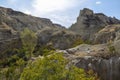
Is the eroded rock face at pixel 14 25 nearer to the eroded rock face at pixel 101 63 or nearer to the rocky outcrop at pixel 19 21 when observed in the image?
the rocky outcrop at pixel 19 21

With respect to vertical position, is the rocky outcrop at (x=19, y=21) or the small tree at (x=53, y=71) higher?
the rocky outcrop at (x=19, y=21)

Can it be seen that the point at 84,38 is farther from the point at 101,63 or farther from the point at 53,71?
the point at 53,71

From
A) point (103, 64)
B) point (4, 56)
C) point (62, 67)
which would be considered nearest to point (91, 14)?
point (4, 56)

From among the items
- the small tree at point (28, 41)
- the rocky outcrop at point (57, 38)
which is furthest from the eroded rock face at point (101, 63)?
the rocky outcrop at point (57, 38)

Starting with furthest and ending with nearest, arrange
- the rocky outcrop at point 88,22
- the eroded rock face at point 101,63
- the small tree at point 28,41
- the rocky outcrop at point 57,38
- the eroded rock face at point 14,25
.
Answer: the rocky outcrop at point 88,22, the eroded rock face at point 14,25, the rocky outcrop at point 57,38, the small tree at point 28,41, the eroded rock face at point 101,63

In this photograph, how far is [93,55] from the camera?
59.5m

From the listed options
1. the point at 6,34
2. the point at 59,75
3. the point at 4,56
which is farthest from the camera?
the point at 6,34

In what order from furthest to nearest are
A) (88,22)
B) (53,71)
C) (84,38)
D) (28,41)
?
(88,22) < (84,38) < (28,41) < (53,71)

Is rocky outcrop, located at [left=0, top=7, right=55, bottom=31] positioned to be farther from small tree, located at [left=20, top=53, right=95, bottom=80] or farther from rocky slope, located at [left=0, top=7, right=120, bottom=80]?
small tree, located at [left=20, top=53, right=95, bottom=80]

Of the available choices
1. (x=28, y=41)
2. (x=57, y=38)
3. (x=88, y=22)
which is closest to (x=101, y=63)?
(x=28, y=41)

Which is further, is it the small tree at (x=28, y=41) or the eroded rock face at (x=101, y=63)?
the small tree at (x=28, y=41)

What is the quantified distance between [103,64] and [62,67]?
29.1 m

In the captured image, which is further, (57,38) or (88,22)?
(88,22)

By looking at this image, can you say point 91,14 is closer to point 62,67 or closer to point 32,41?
point 32,41
